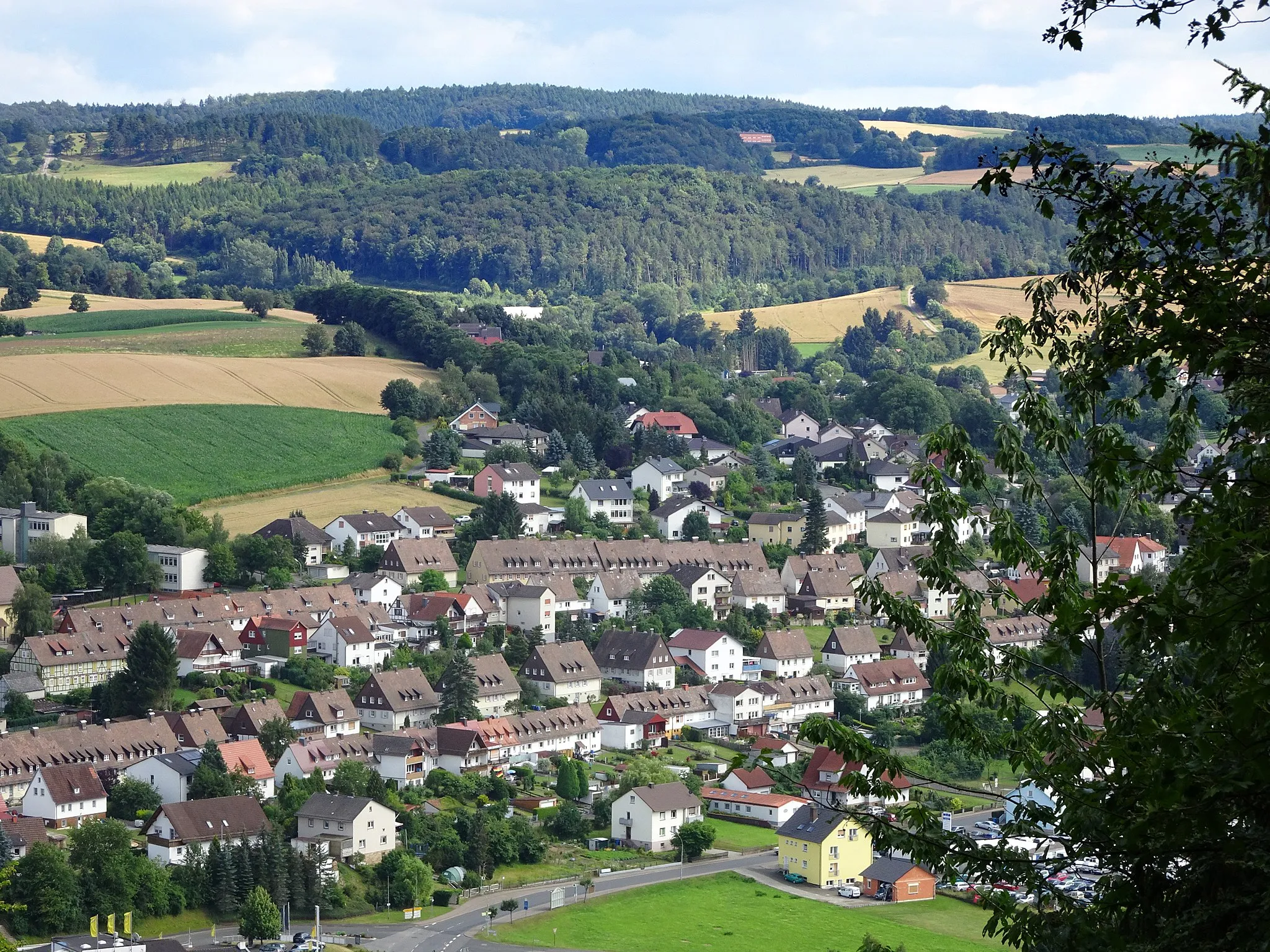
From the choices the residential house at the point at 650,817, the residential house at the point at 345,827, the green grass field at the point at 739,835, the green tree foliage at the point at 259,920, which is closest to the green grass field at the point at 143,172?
the green grass field at the point at 739,835

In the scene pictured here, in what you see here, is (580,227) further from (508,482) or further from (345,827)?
(345,827)

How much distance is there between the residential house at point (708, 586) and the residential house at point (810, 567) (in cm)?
255

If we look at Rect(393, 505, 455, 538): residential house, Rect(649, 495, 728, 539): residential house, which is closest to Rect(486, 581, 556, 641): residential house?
Rect(393, 505, 455, 538): residential house

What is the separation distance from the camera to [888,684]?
54.9 metres

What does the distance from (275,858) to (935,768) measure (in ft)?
57.4

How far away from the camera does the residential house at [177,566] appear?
55.5 metres

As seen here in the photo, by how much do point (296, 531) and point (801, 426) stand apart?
3697 centimetres

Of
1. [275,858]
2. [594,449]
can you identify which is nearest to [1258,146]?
[275,858]

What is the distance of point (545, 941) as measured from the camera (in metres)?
34.6

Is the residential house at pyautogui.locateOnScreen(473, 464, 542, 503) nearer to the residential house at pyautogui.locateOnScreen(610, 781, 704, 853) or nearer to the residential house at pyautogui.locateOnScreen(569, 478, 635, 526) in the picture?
the residential house at pyautogui.locateOnScreen(569, 478, 635, 526)

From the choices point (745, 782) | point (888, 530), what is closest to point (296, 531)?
point (745, 782)

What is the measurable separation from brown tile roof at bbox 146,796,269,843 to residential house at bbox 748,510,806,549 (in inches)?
1325

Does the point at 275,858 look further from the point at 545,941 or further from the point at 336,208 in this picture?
the point at 336,208

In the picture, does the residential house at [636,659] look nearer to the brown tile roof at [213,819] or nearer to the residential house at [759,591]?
the residential house at [759,591]
